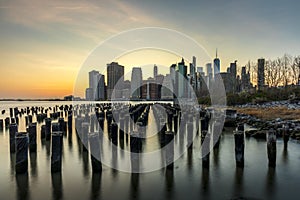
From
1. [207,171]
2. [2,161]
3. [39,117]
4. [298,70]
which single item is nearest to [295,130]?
[207,171]

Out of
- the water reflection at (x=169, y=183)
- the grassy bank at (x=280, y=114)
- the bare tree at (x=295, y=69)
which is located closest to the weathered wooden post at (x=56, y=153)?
the water reflection at (x=169, y=183)

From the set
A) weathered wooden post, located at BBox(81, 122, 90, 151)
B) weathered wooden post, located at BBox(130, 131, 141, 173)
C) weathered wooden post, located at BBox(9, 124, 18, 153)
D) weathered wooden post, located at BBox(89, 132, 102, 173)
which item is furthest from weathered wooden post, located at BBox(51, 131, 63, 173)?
weathered wooden post, located at BBox(9, 124, 18, 153)

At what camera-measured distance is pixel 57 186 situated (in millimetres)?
9055

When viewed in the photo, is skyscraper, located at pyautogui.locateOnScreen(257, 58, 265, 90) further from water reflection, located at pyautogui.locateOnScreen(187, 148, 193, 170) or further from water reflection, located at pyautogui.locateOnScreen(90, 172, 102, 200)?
water reflection, located at pyautogui.locateOnScreen(90, 172, 102, 200)

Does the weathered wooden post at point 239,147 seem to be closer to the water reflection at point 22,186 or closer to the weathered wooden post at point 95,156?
the weathered wooden post at point 95,156

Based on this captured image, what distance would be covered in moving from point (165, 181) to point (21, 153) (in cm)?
540

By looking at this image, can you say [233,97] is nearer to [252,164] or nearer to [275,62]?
[275,62]

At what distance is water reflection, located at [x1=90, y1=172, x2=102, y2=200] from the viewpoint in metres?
8.22

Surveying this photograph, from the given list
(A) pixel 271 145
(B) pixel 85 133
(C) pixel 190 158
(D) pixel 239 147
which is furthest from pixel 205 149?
(B) pixel 85 133

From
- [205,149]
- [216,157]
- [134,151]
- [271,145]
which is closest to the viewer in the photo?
[134,151]

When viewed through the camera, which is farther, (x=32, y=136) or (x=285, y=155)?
(x=32, y=136)

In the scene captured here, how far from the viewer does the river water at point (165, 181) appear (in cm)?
828

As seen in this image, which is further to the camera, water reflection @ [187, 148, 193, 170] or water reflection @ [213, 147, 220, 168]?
water reflection @ [213, 147, 220, 168]

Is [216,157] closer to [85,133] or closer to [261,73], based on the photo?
[85,133]
